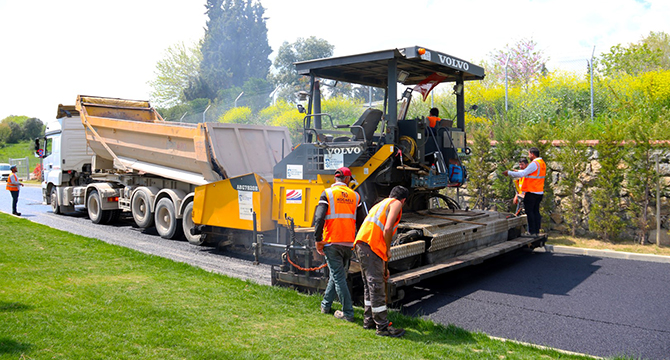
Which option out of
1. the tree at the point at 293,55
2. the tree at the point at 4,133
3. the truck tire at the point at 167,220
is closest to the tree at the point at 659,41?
the tree at the point at 293,55

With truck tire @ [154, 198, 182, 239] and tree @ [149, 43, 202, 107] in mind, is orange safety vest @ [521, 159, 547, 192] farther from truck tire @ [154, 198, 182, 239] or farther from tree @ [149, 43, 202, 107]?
tree @ [149, 43, 202, 107]

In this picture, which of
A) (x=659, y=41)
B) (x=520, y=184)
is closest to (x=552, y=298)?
(x=520, y=184)

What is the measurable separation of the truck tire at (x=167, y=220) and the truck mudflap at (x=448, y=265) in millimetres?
6122

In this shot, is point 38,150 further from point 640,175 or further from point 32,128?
point 32,128

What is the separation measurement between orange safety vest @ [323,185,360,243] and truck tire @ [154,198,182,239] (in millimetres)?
Answer: 6241

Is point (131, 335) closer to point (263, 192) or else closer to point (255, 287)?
point (255, 287)

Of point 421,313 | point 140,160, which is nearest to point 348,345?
point 421,313

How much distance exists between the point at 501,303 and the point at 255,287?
118 inches

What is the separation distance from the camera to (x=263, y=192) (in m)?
8.50

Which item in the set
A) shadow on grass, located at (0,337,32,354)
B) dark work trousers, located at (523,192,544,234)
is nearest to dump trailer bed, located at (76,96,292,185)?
dark work trousers, located at (523,192,544,234)

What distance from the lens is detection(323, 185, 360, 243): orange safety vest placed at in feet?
17.9

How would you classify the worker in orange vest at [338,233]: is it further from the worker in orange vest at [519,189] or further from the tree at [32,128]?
the tree at [32,128]

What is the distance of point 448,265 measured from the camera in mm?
6746

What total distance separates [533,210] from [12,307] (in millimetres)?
8257
